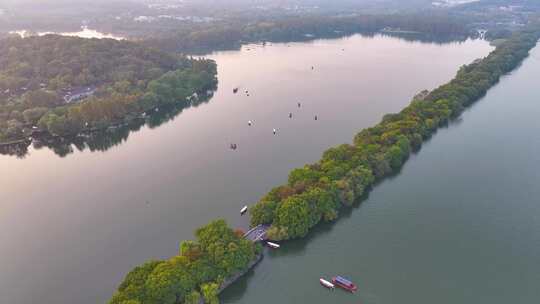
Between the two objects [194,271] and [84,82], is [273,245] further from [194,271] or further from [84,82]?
[84,82]

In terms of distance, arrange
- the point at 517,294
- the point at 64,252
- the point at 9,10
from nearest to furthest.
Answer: the point at 517,294
the point at 64,252
the point at 9,10

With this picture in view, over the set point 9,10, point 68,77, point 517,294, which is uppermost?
point 9,10

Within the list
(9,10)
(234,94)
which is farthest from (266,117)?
(9,10)

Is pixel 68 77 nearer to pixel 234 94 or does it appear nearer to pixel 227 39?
pixel 234 94

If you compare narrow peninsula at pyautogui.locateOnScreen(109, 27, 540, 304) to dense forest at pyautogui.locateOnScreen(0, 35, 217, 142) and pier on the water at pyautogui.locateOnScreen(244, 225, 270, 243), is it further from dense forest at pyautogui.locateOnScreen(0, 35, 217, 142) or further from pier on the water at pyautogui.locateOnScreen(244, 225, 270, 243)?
dense forest at pyautogui.locateOnScreen(0, 35, 217, 142)

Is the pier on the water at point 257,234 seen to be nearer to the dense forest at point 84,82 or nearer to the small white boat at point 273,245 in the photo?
the small white boat at point 273,245

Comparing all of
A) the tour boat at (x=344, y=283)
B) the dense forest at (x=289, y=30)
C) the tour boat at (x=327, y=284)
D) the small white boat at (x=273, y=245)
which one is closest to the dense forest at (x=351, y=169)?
the small white boat at (x=273, y=245)

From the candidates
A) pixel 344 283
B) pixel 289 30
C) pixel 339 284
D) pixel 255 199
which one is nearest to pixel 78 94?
pixel 255 199
